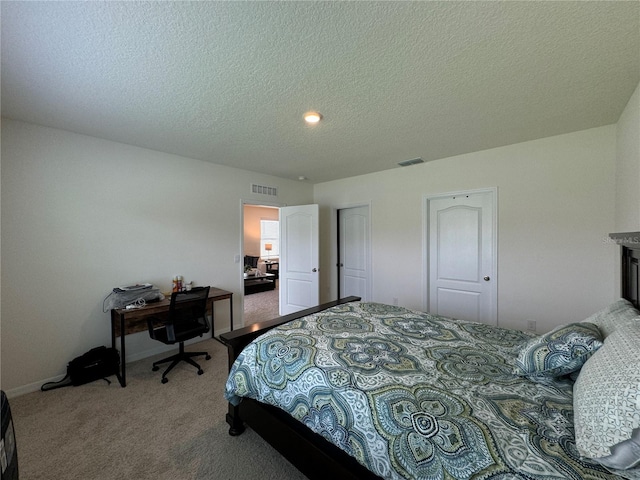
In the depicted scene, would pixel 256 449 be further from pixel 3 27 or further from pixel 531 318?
pixel 531 318

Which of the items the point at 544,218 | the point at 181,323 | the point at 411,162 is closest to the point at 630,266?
the point at 544,218

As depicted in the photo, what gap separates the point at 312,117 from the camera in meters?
2.35

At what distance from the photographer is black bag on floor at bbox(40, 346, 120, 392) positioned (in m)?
2.55

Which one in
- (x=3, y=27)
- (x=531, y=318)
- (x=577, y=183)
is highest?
(x=3, y=27)

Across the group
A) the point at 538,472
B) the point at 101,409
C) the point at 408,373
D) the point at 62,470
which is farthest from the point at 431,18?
the point at 101,409

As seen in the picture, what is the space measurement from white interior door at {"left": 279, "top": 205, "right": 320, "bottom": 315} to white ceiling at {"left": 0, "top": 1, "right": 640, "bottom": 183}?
1943mm

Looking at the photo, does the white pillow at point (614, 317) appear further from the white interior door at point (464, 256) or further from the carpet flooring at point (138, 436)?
the carpet flooring at point (138, 436)

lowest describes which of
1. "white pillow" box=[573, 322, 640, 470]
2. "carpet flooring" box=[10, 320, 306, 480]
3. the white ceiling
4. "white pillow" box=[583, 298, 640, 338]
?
"carpet flooring" box=[10, 320, 306, 480]

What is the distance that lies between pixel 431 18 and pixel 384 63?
36 cm

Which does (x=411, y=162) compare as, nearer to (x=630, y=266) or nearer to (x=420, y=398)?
(x=630, y=266)

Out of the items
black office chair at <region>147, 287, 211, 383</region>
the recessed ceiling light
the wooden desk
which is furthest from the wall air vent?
the wooden desk

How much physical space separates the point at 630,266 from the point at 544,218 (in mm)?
1049

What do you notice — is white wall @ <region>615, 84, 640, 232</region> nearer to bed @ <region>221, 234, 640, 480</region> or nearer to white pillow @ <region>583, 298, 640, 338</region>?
bed @ <region>221, 234, 640, 480</region>

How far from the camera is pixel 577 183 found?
2744 millimetres
